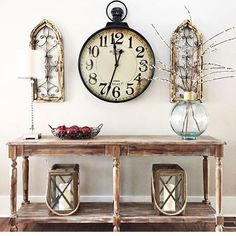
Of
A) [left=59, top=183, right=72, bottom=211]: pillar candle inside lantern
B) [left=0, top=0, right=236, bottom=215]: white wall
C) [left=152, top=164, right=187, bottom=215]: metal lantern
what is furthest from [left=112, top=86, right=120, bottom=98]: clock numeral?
[left=59, top=183, right=72, bottom=211]: pillar candle inside lantern

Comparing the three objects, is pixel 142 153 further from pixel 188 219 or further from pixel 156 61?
pixel 156 61

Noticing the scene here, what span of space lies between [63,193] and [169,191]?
83cm

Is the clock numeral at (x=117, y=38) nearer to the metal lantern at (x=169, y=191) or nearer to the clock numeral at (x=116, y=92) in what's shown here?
the clock numeral at (x=116, y=92)

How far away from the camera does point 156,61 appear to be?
10.5 ft

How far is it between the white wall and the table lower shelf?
0.98ft

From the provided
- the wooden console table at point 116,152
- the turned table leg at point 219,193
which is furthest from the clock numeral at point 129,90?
the turned table leg at point 219,193

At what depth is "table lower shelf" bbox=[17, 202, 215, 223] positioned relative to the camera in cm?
276

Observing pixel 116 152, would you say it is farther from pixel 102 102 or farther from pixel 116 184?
pixel 102 102

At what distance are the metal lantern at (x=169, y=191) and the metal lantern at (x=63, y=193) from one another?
62 centimetres

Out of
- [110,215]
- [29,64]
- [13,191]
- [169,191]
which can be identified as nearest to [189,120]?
[169,191]

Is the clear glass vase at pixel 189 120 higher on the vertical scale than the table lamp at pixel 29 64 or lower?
lower

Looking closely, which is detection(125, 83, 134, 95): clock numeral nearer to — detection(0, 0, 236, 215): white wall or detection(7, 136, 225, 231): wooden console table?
detection(0, 0, 236, 215): white wall

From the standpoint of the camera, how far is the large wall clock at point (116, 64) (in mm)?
3158

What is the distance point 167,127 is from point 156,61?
0.60m
